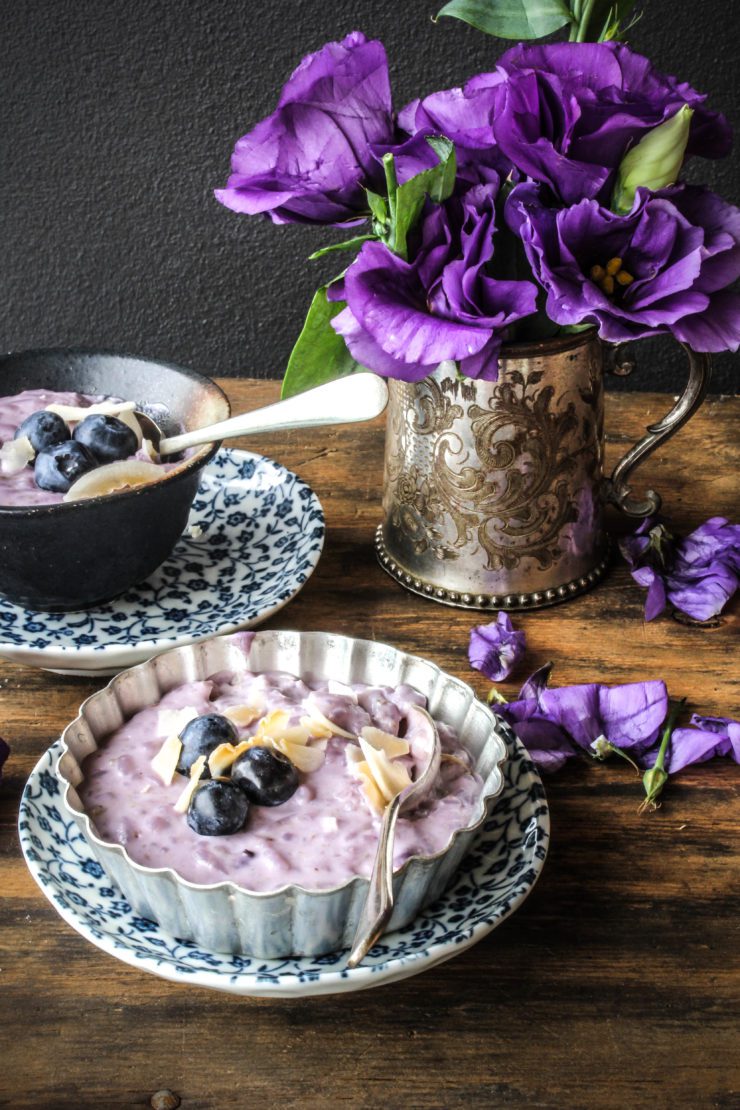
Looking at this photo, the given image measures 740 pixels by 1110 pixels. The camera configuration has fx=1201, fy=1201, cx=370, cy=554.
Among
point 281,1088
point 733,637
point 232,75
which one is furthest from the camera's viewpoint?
point 232,75

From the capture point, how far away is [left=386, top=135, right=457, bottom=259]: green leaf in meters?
0.90

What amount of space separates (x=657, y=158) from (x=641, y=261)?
8 centimetres

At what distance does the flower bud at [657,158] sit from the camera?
0.89 metres

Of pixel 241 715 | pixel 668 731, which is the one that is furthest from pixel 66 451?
pixel 668 731

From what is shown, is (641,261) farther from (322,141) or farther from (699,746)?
(699,746)

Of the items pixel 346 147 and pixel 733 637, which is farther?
pixel 733 637

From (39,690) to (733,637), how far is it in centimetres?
60

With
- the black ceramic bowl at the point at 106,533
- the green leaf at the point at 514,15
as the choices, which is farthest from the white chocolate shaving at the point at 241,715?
the green leaf at the point at 514,15

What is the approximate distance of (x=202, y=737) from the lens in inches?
30.5

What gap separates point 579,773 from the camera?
0.90 m

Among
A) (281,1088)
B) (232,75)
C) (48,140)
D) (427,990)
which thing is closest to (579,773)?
(427,990)

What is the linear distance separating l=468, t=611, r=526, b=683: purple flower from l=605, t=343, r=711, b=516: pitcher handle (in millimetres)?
186

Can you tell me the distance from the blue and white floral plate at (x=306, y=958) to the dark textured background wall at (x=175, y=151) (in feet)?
4.32

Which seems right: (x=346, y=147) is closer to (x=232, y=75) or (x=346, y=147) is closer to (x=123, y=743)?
(x=123, y=743)
